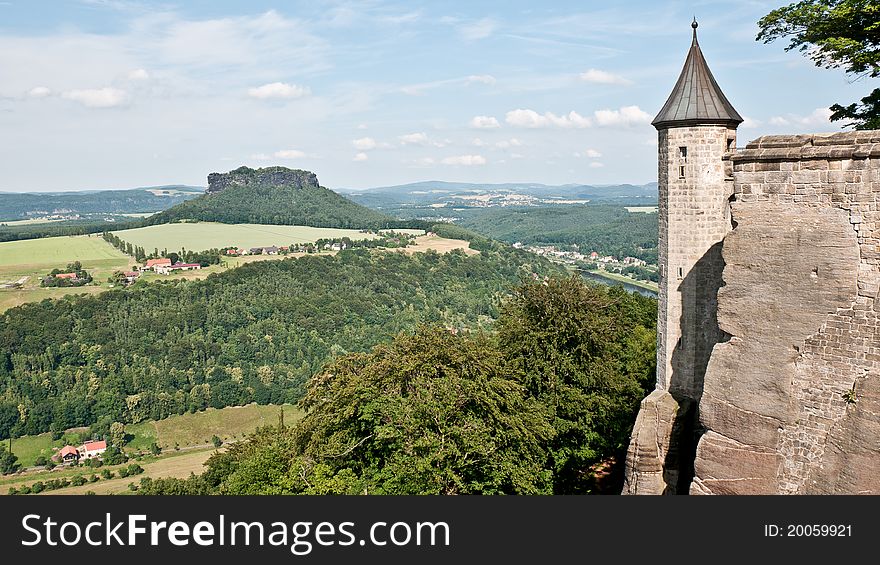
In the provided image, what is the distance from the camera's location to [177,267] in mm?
134500

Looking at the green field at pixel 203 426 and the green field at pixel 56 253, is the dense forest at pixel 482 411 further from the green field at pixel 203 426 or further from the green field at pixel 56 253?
the green field at pixel 56 253

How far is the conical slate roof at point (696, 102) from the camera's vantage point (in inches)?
727

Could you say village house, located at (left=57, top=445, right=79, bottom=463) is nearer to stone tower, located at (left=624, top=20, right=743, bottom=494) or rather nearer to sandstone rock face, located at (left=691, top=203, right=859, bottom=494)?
stone tower, located at (left=624, top=20, right=743, bottom=494)

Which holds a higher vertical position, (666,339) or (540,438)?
(666,339)

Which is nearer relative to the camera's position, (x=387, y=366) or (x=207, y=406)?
(x=387, y=366)

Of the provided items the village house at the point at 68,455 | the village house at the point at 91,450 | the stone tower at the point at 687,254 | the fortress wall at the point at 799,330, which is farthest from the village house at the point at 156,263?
the fortress wall at the point at 799,330

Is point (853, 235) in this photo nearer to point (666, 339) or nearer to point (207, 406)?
point (666, 339)

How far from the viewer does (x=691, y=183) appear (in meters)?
18.5

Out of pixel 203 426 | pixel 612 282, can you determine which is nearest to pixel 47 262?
pixel 203 426

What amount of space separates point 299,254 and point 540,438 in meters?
129

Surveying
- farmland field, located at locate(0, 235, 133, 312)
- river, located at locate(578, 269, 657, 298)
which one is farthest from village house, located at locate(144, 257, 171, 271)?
river, located at locate(578, 269, 657, 298)

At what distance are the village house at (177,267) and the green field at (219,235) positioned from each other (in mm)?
12540

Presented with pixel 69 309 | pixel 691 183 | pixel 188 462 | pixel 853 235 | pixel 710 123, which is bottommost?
pixel 188 462
